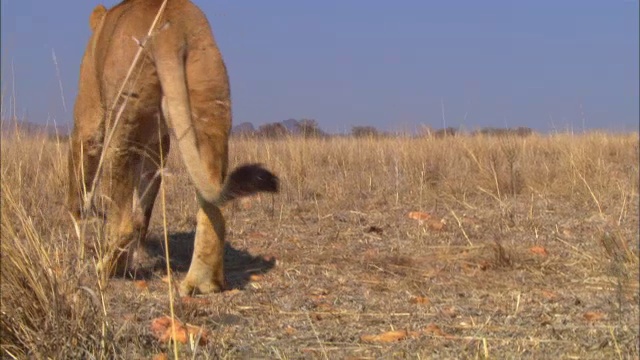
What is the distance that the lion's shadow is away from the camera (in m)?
5.05

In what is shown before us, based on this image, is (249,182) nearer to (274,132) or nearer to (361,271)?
(361,271)

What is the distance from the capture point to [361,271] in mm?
5023

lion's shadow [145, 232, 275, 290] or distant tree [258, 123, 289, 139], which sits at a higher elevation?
distant tree [258, 123, 289, 139]

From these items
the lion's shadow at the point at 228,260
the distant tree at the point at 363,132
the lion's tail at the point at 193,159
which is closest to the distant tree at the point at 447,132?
the distant tree at the point at 363,132

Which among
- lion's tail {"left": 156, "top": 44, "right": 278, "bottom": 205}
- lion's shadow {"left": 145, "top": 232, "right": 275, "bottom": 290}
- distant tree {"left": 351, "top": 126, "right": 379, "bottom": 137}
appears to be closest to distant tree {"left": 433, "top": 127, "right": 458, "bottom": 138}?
distant tree {"left": 351, "top": 126, "right": 379, "bottom": 137}

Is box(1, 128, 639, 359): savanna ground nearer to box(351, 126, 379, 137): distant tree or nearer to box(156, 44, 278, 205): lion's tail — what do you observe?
box(156, 44, 278, 205): lion's tail

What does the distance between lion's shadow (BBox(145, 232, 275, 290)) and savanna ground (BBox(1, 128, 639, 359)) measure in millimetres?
15

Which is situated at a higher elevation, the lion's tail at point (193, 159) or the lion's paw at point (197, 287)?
the lion's tail at point (193, 159)

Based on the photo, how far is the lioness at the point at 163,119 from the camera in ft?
14.3

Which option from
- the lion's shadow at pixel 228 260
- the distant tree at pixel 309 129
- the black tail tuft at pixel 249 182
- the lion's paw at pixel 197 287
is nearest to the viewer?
the black tail tuft at pixel 249 182

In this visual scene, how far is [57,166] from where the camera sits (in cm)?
643

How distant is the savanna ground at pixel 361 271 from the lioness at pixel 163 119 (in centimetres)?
25

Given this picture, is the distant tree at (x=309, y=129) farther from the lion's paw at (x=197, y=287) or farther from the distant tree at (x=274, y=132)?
the lion's paw at (x=197, y=287)

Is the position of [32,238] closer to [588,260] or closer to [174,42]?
[174,42]
